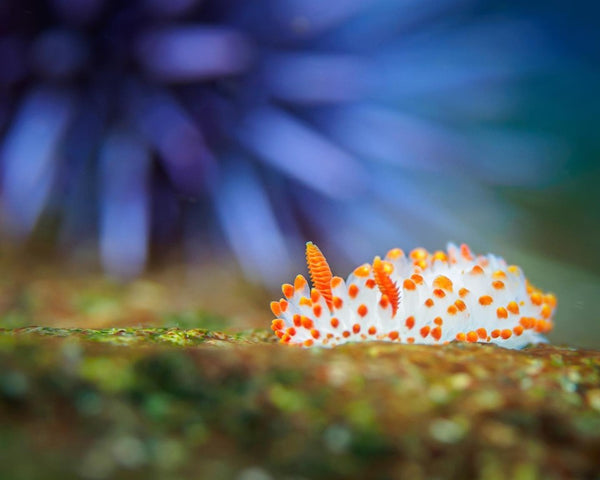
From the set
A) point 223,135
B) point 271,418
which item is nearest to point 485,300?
point 271,418

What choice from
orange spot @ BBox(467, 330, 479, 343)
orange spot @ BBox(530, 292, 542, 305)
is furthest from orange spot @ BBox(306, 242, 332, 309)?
orange spot @ BBox(530, 292, 542, 305)

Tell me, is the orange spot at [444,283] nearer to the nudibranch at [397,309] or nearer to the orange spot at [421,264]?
the nudibranch at [397,309]

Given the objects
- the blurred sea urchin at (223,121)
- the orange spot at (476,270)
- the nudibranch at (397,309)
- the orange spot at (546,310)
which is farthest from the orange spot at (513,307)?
the blurred sea urchin at (223,121)

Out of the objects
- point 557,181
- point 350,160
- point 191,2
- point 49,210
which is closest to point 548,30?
point 557,181

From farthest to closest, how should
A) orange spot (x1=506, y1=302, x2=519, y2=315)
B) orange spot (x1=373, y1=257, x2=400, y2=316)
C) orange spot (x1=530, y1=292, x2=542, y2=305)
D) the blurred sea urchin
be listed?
the blurred sea urchin → orange spot (x1=530, y1=292, x2=542, y2=305) → orange spot (x1=506, y1=302, x2=519, y2=315) → orange spot (x1=373, y1=257, x2=400, y2=316)

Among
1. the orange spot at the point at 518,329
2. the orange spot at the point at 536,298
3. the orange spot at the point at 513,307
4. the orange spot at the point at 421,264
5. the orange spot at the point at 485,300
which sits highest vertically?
the orange spot at the point at 421,264

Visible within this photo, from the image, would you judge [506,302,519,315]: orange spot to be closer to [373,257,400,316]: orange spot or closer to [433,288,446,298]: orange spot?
[433,288,446,298]: orange spot
